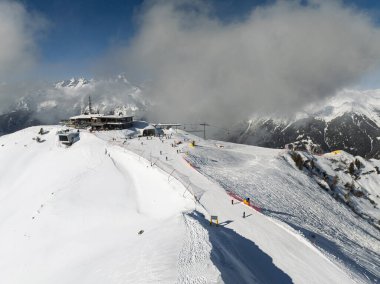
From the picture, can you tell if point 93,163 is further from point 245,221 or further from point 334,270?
point 334,270

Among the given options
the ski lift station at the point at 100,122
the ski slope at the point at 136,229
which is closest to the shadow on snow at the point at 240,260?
the ski slope at the point at 136,229

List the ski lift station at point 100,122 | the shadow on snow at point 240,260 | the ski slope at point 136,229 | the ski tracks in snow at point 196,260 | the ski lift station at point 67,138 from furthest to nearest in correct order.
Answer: the ski lift station at point 100,122
the ski lift station at point 67,138
the ski slope at point 136,229
the shadow on snow at point 240,260
the ski tracks in snow at point 196,260

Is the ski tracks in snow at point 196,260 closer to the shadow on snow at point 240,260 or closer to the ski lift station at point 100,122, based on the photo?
the shadow on snow at point 240,260

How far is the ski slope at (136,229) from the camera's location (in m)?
24.5

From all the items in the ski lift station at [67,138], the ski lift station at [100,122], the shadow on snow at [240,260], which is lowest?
the shadow on snow at [240,260]

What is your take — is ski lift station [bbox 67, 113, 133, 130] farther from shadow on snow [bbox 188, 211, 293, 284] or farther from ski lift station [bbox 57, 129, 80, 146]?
shadow on snow [bbox 188, 211, 293, 284]

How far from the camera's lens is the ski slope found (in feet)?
80.5

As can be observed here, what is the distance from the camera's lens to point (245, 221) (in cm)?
3572

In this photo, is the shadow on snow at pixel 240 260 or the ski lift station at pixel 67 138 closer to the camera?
the shadow on snow at pixel 240 260

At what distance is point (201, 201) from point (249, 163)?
37.8m

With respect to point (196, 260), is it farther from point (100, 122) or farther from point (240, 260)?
point (100, 122)

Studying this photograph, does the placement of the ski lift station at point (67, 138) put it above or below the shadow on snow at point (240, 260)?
above

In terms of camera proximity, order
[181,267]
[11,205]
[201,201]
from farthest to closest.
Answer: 1. [11,205]
2. [201,201]
3. [181,267]

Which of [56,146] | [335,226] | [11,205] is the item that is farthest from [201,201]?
[56,146]
